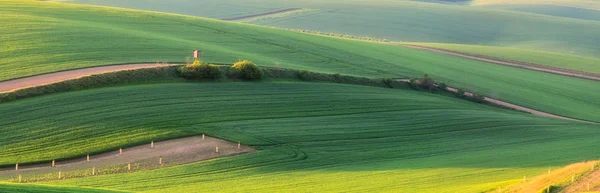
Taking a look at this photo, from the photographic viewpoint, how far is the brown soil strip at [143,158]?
122ft

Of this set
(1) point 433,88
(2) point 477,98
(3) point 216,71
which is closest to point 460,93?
(2) point 477,98

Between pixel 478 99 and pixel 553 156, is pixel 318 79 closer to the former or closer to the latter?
pixel 478 99

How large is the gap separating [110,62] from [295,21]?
88189 millimetres

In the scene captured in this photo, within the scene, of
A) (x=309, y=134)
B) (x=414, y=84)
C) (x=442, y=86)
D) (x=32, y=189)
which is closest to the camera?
(x=32, y=189)

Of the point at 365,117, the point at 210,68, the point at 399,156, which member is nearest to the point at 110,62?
the point at 210,68

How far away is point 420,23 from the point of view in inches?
5989

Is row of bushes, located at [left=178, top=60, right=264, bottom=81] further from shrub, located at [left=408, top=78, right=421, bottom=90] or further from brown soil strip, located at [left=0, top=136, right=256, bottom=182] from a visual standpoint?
shrub, located at [left=408, top=78, right=421, bottom=90]

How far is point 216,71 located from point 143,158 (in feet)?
52.1

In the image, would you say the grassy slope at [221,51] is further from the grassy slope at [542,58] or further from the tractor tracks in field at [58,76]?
the grassy slope at [542,58]

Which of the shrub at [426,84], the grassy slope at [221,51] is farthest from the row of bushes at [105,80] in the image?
the shrub at [426,84]

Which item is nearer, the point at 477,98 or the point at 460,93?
the point at 477,98

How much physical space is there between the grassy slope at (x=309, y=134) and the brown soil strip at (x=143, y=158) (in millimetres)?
904

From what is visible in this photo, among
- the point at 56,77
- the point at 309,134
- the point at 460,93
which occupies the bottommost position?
the point at 309,134

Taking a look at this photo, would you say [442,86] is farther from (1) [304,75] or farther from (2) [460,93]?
(1) [304,75]
